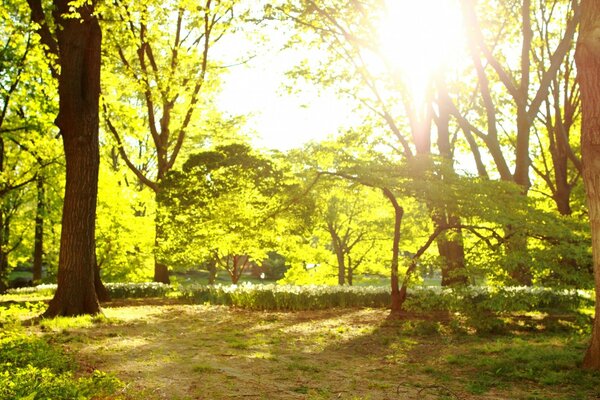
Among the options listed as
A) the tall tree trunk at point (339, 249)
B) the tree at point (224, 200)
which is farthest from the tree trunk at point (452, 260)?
the tall tree trunk at point (339, 249)

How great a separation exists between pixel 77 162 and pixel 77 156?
138mm

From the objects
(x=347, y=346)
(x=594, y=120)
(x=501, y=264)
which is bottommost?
(x=347, y=346)

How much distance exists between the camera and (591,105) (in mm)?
6285

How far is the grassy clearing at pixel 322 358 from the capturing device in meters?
5.80

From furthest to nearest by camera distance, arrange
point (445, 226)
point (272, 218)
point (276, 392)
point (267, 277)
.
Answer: point (267, 277), point (272, 218), point (445, 226), point (276, 392)

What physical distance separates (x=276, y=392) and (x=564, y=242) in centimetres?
686

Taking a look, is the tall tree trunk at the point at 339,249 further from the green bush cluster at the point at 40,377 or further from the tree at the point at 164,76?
the green bush cluster at the point at 40,377

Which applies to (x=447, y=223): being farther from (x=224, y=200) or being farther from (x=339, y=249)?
(x=339, y=249)

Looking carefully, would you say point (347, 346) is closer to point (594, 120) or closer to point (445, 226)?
point (445, 226)

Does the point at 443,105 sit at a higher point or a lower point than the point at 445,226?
higher

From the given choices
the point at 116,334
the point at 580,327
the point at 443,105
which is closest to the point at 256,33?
the point at 443,105

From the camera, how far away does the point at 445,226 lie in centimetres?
1228

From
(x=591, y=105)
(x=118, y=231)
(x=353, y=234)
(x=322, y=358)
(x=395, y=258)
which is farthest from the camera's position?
(x=353, y=234)

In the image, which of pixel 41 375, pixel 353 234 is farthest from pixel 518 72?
pixel 41 375
